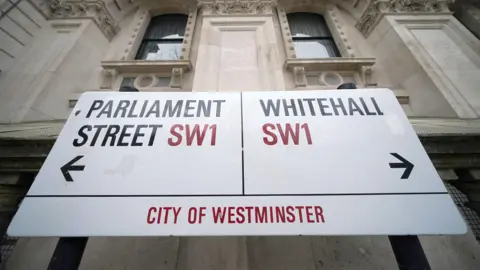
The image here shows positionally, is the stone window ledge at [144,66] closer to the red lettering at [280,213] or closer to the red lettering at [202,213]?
the red lettering at [202,213]

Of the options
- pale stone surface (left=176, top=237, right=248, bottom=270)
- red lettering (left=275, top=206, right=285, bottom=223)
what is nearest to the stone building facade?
pale stone surface (left=176, top=237, right=248, bottom=270)

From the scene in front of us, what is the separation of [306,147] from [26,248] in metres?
3.66

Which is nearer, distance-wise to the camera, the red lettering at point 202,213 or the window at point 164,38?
the red lettering at point 202,213

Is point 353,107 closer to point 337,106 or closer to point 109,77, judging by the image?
point 337,106

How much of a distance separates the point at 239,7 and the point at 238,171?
589 centimetres

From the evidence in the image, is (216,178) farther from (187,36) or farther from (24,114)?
(187,36)

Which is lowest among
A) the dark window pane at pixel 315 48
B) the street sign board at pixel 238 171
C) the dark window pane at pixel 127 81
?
the street sign board at pixel 238 171

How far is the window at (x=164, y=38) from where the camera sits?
21.2 ft

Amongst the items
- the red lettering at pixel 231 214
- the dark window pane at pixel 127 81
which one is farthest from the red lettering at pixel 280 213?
the dark window pane at pixel 127 81

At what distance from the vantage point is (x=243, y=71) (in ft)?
15.8

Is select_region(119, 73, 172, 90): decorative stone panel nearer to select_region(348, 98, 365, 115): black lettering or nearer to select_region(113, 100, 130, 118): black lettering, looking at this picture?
select_region(113, 100, 130, 118): black lettering

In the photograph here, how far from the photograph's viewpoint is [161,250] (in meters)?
2.74

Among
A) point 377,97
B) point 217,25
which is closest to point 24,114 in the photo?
point 217,25

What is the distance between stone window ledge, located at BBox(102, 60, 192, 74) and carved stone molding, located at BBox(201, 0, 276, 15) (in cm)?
212
